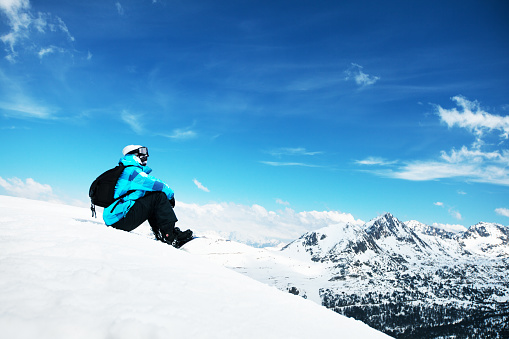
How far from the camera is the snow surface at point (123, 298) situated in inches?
79.3

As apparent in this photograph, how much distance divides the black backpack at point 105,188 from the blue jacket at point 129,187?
10 centimetres

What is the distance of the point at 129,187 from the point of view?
7.32m

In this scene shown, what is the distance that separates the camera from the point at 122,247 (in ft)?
14.2

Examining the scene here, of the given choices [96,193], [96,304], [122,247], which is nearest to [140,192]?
[96,193]

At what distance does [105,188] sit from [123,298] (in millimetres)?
5367

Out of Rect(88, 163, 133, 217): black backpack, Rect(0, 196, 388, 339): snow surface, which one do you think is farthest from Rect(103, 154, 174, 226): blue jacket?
Rect(0, 196, 388, 339): snow surface

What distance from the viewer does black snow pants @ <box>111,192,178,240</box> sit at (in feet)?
24.4

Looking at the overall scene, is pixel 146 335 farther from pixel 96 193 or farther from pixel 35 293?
pixel 96 193

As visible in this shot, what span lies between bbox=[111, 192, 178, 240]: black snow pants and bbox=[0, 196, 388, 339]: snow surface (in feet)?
9.56

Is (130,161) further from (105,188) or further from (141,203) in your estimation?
(141,203)

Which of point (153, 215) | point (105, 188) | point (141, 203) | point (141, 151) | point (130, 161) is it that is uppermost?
point (141, 151)

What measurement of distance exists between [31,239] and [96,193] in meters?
3.59

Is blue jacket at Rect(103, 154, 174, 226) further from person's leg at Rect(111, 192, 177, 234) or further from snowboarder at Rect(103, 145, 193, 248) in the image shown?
person's leg at Rect(111, 192, 177, 234)

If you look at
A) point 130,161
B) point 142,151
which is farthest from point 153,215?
point 142,151
